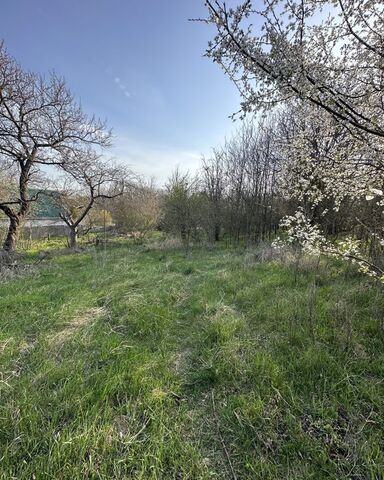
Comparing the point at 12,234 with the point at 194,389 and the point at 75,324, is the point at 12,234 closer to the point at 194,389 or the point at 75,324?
the point at 75,324

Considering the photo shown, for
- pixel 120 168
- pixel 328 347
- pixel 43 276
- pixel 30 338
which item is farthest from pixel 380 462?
pixel 120 168

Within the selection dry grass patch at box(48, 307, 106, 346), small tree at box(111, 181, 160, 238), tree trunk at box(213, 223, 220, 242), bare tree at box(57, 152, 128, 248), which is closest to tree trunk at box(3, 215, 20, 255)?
bare tree at box(57, 152, 128, 248)

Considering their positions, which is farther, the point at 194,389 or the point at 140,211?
the point at 140,211

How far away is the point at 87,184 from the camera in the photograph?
12.6 m

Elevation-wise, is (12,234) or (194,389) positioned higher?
(12,234)

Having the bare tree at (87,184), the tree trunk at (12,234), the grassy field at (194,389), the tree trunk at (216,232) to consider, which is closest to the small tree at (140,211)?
the bare tree at (87,184)

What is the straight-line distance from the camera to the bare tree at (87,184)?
10.5 meters

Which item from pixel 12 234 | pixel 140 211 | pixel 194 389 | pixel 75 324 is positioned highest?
pixel 140 211

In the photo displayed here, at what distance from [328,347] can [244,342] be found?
3.04 ft

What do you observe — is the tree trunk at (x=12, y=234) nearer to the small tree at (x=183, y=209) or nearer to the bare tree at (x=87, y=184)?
the bare tree at (x=87, y=184)

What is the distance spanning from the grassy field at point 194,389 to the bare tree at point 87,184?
7.82m

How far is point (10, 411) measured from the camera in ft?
6.05

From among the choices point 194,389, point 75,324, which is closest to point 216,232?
point 75,324

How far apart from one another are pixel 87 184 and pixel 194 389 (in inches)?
490
